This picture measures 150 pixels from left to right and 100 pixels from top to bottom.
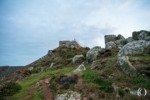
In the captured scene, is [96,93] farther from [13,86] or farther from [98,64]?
[13,86]

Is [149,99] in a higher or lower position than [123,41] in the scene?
lower

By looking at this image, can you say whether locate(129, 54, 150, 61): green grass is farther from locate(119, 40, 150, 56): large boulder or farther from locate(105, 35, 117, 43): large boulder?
locate(105, 35, 117, 43): large boulder

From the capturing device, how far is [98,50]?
51.4 metres

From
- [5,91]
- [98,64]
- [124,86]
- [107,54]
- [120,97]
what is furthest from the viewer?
[107,54]

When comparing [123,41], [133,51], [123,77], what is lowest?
[123,77]

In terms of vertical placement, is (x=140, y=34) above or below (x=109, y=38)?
below

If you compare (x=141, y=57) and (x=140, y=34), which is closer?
Answer: (x=141, y=57)

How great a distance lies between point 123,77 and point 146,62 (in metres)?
5.23

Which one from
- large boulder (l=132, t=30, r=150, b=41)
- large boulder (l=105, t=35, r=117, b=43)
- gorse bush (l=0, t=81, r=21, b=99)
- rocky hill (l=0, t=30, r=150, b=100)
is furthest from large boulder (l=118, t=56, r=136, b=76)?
large boulder (l=105, t=35, r=117, b=43)

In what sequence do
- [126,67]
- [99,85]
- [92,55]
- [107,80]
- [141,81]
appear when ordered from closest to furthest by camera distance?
[141,81]
[99,85]
[107,80]
[126,67]
[92,55]

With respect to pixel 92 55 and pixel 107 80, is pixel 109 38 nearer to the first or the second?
pixel 92 55

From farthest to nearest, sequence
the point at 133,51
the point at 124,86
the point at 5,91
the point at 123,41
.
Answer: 1. the point at 123,41
2. the point at 133,51
3. the point at 5,91
4. the point at 124,86

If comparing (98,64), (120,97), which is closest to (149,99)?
(120,97)

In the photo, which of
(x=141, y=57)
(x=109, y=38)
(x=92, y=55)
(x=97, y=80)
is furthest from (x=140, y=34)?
(x=97, y=80)
